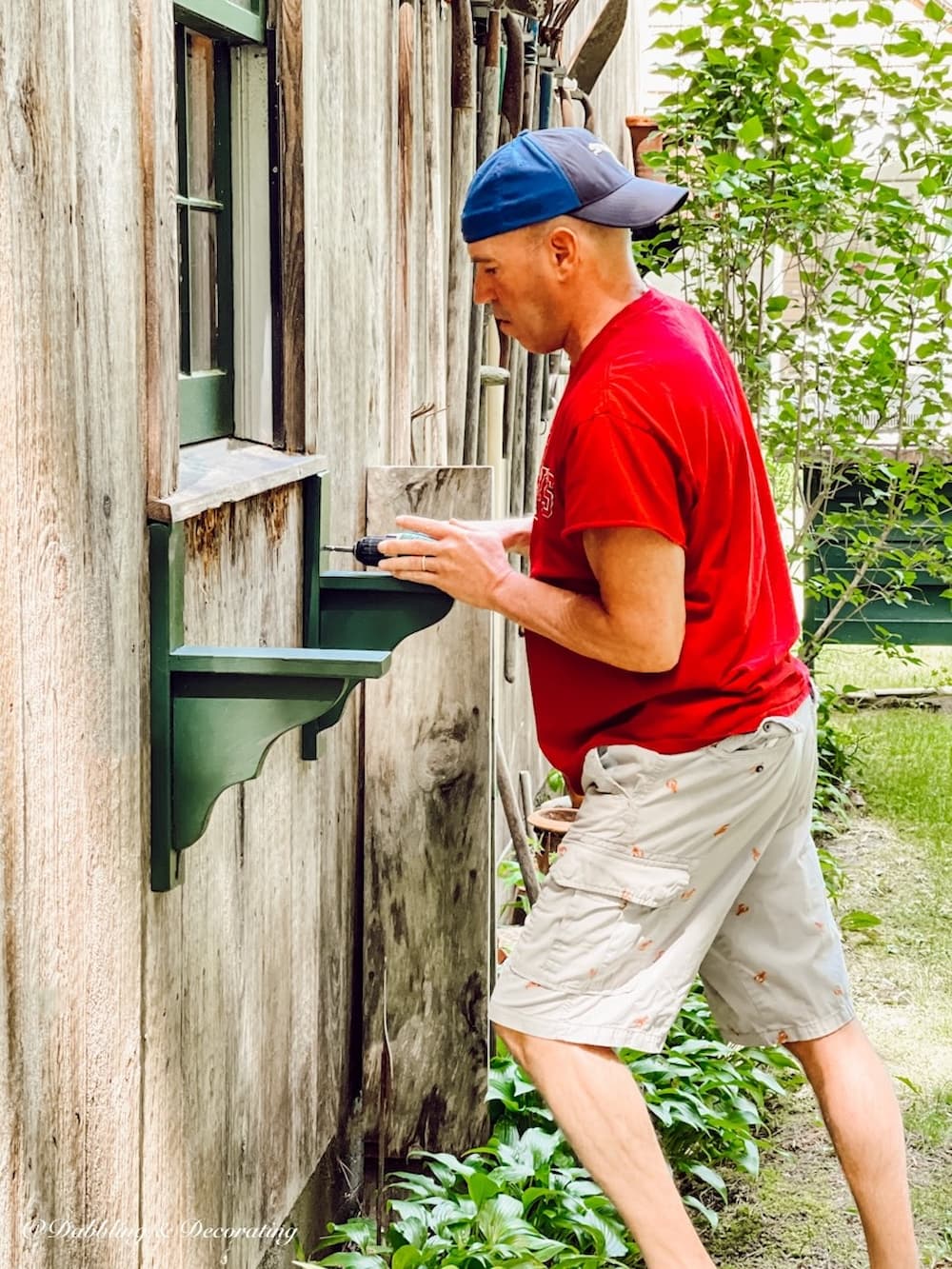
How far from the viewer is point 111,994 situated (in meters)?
2.03

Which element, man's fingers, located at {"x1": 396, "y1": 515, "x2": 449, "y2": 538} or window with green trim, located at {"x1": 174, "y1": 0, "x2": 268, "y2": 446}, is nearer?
window with green trim, located at {"x1": 174, "y1": 0, "x2": 268, "y2": 446}

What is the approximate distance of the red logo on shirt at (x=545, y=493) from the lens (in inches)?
108

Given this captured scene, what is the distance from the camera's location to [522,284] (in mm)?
2789

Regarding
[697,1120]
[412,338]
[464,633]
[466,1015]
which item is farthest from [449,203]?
[697,1120]

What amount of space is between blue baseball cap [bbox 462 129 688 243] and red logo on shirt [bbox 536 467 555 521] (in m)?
0.42

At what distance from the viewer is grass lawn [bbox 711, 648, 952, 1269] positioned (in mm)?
3734

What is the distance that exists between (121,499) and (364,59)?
1684 mm

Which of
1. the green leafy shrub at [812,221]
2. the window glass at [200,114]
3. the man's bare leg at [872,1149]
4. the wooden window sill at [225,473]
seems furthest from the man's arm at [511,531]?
the green leafy shrub at [812,221]

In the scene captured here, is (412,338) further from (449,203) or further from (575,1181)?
(575,1181)

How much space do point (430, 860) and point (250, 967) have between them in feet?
2.75

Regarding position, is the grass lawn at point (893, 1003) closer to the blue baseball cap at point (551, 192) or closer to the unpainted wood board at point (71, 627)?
the unpainted wood board at point (71, 627)

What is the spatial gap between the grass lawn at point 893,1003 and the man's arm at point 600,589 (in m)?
1.71

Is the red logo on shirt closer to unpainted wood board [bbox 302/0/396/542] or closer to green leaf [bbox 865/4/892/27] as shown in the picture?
unpainted wood board [bbox 302/0/396/542]

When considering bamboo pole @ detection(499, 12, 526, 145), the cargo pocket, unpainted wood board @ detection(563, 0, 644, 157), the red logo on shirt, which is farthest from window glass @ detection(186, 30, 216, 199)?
unpainted wood board @ detection(563, 0, 644, 157)
